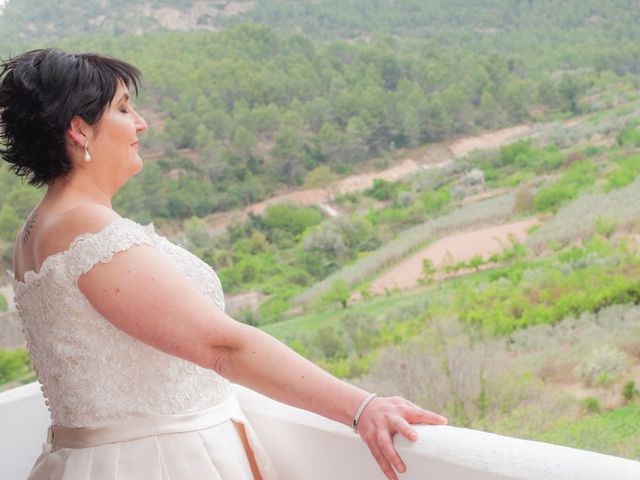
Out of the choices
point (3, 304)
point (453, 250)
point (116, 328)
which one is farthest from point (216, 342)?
point (453, 250)

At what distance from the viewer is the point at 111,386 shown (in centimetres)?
111

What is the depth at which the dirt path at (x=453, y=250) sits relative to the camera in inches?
237

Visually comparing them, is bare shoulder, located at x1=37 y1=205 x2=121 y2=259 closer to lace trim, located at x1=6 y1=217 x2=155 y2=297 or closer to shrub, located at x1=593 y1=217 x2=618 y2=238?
lace trim, located at x1=6 y1=217 x2=155 y2=297

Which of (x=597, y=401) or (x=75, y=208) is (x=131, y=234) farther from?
(x=597, y=401)

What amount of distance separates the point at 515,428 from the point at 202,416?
12.9 feet

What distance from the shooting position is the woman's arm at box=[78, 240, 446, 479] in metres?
1.01

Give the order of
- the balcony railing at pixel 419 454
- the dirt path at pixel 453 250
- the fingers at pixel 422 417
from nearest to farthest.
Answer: the balcony railing at pixel 419 454 → the fingers at pixel 422 417 → the dirt path at pixel 453 250

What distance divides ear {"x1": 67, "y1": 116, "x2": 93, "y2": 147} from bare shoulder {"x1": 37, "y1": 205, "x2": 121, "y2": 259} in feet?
0.32

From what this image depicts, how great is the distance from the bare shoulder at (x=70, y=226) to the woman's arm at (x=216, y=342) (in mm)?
71

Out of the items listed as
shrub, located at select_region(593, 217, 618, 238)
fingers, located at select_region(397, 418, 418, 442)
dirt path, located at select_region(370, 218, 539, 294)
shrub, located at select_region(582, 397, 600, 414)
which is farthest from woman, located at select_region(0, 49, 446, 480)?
dirt path, located at select_region(370, 218, 539, 294)

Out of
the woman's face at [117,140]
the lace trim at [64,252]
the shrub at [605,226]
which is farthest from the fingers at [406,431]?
the shrub at [605,226]

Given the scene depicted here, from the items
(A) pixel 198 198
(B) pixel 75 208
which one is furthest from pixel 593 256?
(B) pixel 75 208

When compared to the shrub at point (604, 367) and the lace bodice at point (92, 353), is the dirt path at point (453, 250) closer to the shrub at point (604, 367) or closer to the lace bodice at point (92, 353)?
the shrub at point (604, 367)

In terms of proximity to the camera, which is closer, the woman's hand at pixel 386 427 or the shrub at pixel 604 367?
the woman's hand at pixel 386 427
